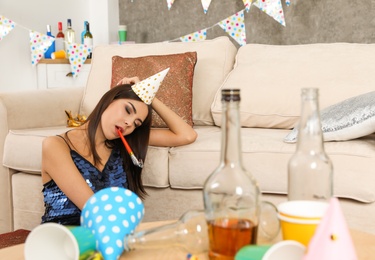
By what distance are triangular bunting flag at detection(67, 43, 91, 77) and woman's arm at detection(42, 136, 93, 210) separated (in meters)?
2.24

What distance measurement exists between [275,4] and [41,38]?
65.8 inches

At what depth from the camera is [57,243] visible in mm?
824

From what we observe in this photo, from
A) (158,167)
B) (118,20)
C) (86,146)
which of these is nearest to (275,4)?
(118,20)

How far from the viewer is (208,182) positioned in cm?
80

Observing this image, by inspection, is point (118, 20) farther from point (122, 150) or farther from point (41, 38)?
point (122, 150)

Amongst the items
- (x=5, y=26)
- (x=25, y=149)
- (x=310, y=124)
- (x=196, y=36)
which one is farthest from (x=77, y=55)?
(x=310, y=124)

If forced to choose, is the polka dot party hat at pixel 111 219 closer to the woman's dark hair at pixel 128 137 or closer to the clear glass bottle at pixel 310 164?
the clear glass bottle at pixel 310 164

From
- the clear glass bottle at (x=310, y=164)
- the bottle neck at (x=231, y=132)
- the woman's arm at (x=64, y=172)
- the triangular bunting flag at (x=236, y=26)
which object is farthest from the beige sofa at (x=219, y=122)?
the bottle neck at (x=231, y=132)

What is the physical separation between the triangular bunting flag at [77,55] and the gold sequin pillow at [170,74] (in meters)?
1.34

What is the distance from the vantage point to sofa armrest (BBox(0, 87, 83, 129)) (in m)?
2.35

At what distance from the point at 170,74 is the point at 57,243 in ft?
5.37

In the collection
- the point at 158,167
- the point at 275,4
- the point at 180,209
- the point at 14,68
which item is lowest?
the point at 180,209

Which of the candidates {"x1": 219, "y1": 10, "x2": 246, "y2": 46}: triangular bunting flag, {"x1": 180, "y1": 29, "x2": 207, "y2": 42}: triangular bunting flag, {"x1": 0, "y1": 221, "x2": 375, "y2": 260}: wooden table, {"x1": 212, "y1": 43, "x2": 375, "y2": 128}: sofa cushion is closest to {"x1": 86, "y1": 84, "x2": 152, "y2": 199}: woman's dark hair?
{"x1": 212, "y1": 43, "x2": 375, "y2": 128}: sofa cushion

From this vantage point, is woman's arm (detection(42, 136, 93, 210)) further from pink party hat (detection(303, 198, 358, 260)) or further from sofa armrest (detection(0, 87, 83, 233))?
pink party hat (detection(303, 198, 358, 260))
